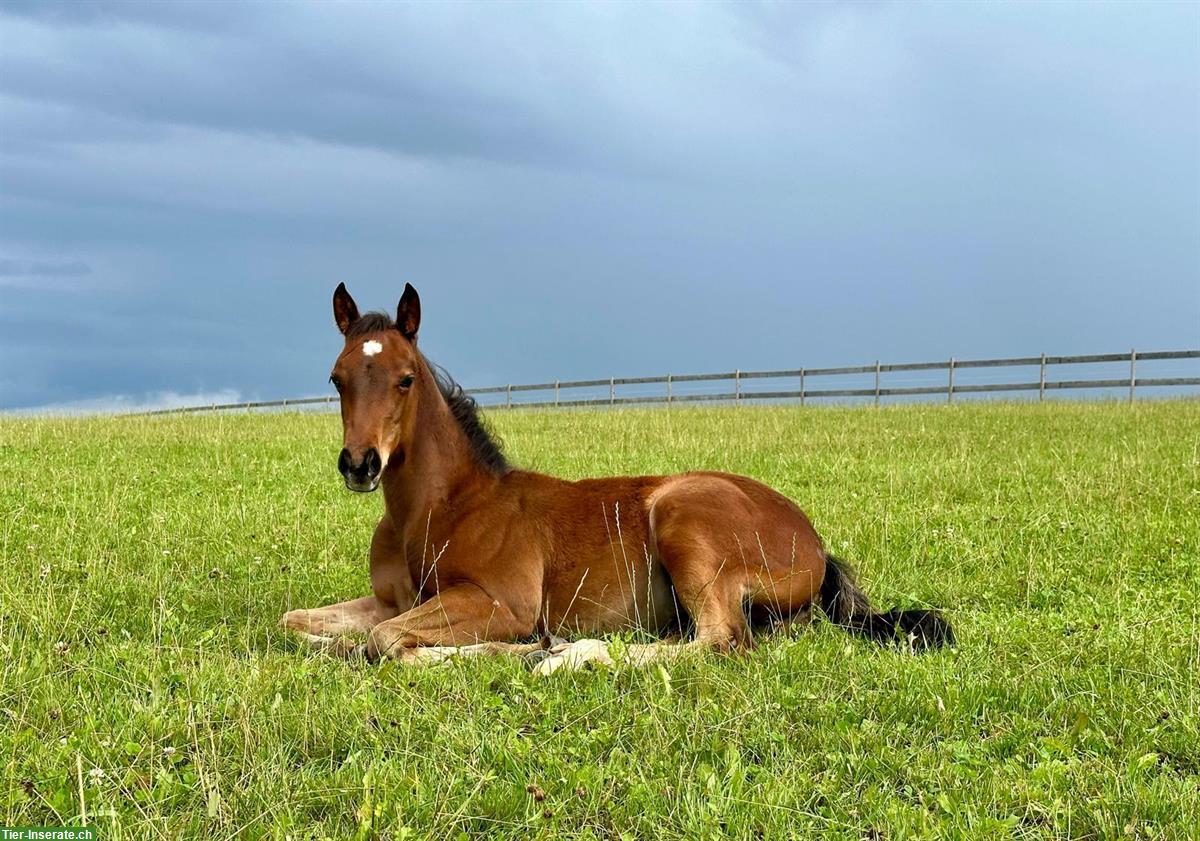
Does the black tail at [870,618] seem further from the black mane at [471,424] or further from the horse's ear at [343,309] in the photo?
the horse's ear at [343,309]

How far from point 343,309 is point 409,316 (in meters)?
0.51

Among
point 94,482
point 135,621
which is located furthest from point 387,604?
point 94,482

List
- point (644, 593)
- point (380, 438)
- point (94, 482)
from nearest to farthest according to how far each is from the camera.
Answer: point (380, 438), point (644, 593), point (94, 482)

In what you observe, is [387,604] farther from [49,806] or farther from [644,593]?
[49,806]

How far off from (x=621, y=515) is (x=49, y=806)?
151 inches

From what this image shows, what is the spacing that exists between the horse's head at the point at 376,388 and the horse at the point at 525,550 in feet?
0.03

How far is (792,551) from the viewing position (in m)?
6.62

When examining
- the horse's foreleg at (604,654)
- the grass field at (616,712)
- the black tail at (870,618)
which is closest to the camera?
the grass field at (616,712)

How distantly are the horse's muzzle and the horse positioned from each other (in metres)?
0.01

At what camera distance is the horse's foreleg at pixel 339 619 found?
6.60 metres

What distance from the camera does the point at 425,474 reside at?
6.70 m

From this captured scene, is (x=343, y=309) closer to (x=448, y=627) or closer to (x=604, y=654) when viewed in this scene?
(x=448, y=627)

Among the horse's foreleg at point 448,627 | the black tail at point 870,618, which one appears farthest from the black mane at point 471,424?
the black tail at point 870,618

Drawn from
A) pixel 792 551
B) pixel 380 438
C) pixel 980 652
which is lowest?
pixel 980 652
